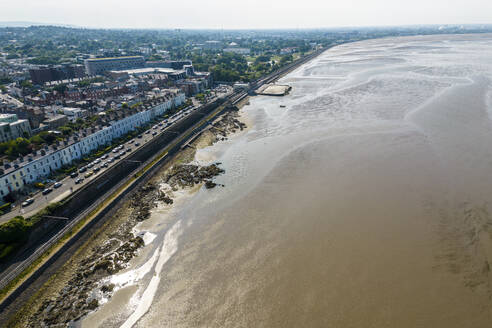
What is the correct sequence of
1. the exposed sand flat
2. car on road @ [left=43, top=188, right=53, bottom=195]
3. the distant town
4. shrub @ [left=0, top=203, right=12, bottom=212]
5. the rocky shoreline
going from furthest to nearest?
the exposed sand flat, the distant town, car on road @ [left=43, top=188, right=53, bottom=195], shrub @ [left=0, top=203, right=12, bottom=212], the rocky shoreline

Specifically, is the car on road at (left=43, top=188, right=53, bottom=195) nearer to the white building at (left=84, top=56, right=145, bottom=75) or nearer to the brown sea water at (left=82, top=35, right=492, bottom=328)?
the brown sea water at (left=82, top=35, right=492, bottom=328)

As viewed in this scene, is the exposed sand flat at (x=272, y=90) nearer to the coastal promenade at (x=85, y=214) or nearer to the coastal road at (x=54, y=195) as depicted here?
the coastal promenade at (x=85, y=214)

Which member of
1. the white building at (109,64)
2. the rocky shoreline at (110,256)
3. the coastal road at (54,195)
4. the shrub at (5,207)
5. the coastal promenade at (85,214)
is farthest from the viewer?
the white building at (109,64)

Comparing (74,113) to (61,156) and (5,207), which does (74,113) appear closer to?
(61,156)

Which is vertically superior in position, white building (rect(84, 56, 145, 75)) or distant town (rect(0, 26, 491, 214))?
white building (rect(84, 56, 145, 75))

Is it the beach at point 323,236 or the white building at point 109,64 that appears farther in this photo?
the white building at point 109,64

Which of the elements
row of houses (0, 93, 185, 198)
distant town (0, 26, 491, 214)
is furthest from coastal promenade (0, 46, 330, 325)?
row of houses (0, 93, 185, 198)

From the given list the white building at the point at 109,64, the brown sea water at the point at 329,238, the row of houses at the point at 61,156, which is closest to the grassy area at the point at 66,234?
the brown sea water at the point at 329,238

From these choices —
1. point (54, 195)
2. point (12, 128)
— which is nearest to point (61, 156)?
point (54, 195)
